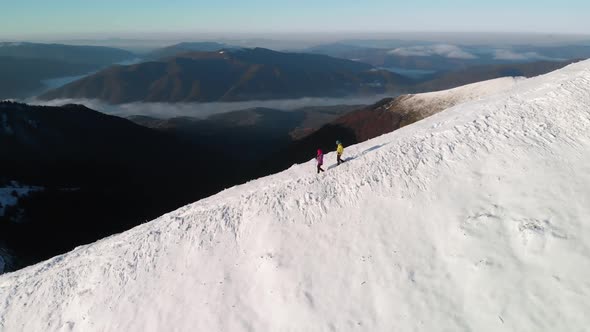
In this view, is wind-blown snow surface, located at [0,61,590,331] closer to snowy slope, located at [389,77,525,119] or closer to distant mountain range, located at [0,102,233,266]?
distant mountain range, located at [0,102,233,266]

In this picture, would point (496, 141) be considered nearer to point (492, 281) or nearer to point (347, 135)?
point (492, 281)

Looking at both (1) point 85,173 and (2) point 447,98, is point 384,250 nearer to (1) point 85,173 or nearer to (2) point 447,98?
(2) point 447,98

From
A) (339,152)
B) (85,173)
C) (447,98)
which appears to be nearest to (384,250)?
(339,152)

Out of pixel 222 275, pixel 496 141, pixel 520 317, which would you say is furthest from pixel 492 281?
pixel 222 275

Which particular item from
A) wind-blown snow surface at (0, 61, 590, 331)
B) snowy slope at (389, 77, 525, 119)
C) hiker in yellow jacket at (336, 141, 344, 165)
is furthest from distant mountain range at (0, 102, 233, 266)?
snowy slope at (389, 77, 525, 119)

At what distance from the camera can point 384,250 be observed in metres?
19.1

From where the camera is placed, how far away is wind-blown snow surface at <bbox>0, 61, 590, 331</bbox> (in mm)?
16109

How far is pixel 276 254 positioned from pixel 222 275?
132 inches

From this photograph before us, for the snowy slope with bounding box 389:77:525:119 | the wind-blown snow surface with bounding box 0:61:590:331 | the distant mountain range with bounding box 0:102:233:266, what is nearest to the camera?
the wind-blown snow surface with bounding box 0:61:590:331

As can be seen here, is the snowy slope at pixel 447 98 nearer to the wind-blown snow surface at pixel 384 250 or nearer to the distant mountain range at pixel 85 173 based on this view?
the wind-blown snow surface at pixel 384 250

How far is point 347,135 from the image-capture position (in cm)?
11550

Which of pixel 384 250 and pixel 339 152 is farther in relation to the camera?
pixel 339 152

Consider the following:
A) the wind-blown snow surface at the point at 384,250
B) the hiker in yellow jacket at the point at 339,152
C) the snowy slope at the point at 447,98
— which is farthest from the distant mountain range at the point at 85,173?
the snowy slope at the point at 447,98

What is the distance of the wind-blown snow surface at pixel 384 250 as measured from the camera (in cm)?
1611
